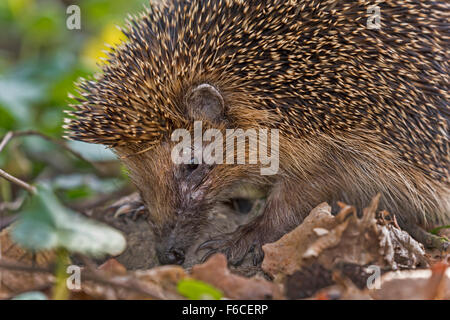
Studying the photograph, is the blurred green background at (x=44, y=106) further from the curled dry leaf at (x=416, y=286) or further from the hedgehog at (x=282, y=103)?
the curled dry leaf at (x=416, y=286)

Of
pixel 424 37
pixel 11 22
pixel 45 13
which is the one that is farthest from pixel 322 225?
pixel 11 22

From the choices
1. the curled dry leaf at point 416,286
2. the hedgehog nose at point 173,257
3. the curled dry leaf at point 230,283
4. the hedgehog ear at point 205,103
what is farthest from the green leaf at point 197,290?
the hedgehog ear at point 205,103

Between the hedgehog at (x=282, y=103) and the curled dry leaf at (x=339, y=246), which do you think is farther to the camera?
the hedgehog at (x=282, y=103)

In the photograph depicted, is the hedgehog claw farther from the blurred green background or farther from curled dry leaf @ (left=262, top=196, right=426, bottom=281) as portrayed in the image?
the blurred green background

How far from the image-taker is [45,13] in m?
8.22

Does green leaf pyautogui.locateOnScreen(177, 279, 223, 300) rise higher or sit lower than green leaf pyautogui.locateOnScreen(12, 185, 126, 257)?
lower

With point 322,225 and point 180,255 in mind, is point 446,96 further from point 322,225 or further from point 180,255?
point 180,255

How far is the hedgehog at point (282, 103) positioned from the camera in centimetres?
423

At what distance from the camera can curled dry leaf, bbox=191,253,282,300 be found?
329cm

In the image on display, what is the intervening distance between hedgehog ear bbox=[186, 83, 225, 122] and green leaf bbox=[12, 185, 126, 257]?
147 centimetres

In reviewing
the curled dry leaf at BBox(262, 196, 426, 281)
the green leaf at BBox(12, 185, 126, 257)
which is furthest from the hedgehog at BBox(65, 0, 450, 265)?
the green leaf at BBox(12, 185, 126, 257)

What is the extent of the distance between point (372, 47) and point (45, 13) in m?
5.59

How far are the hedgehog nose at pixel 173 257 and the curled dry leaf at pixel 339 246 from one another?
934 mm

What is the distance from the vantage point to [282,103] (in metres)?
4.36
